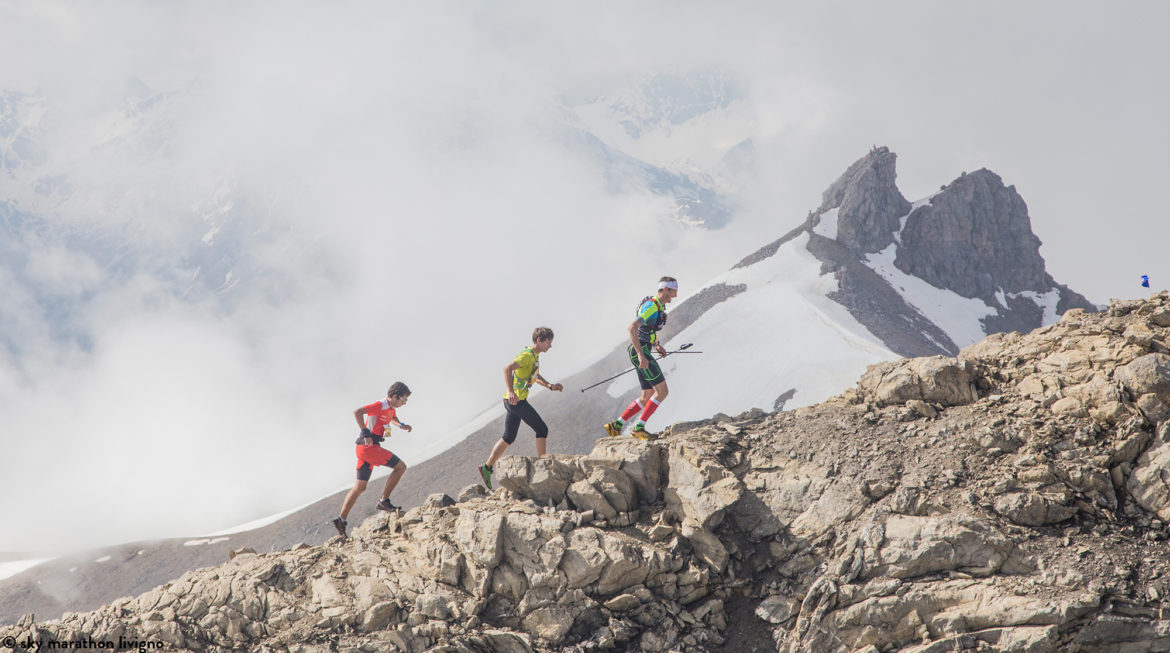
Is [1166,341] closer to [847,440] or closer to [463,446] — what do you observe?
[847,440]

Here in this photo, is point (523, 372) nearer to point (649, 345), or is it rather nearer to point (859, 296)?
point (649, 345)

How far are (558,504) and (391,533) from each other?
11.8 feet

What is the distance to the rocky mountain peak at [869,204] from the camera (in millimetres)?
108500

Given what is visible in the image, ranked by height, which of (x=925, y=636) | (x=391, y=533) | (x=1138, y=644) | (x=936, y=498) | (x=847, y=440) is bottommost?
(x=1138, y=644)

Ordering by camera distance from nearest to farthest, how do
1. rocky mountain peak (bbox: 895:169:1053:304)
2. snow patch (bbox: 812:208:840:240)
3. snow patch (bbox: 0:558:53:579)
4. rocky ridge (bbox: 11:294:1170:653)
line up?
1. rocky ridge (bbox: 11:294:1170:653)
2. snow patch (bbox: 0:558:53:579)
3. snow patch (bbox: 812:208:840:240)
4. rocky mountain peak (bbox: 895:169:1053:304)

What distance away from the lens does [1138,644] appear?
10.3 metres

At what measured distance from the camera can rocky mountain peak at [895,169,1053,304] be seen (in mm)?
111375

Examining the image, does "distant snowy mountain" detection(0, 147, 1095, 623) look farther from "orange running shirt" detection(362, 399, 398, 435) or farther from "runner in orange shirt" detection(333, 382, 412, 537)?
"orange running shirt" detection(362, 399, 398, 435)

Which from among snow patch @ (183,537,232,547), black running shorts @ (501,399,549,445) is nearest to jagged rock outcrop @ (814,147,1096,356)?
snow patch @ (183,537,232,547)

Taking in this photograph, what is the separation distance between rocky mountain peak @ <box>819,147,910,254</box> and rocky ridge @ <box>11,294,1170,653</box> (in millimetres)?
98720

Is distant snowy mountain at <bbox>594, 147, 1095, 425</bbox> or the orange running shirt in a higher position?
the orange running shirt

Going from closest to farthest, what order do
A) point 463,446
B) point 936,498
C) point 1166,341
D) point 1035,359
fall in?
point 936,498, point 1166,341, point 1035,359, point 463,446

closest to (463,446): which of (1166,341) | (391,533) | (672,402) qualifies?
(672,402)

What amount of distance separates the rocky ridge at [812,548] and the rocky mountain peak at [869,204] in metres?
98.7
